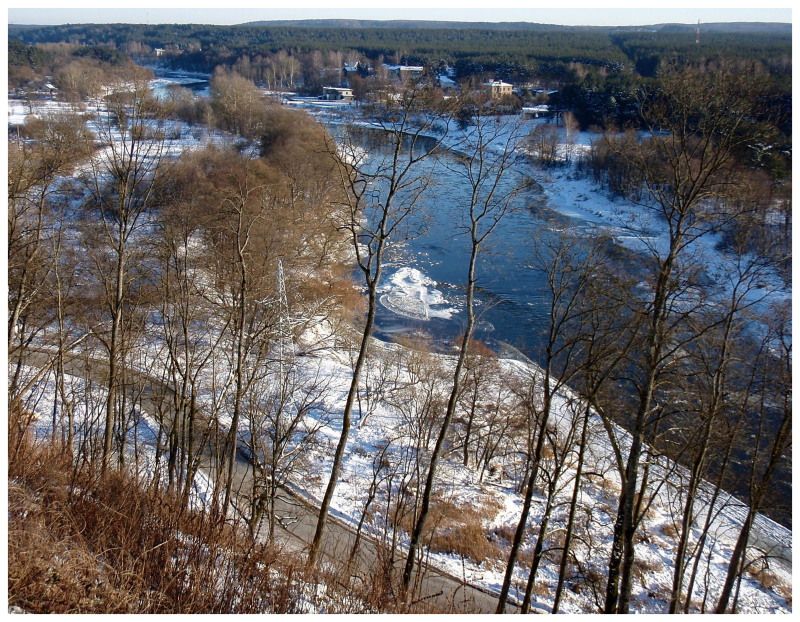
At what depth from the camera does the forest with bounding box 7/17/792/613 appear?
516 centimetres

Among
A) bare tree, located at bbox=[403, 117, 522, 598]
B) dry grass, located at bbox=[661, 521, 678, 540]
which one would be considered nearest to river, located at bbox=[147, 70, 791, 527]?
dry grass, located at bbox=[661, 521, 678, 540]

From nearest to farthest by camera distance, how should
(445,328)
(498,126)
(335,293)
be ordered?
(498,126) < (445,328) < (335,293)

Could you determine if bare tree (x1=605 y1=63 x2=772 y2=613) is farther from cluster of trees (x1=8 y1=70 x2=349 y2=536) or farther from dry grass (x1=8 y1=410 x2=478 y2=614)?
cluster of trees (x1=8 y1=70 x2=349 y2=536)

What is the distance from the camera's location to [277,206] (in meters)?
19.8

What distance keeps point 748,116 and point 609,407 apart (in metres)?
6.52

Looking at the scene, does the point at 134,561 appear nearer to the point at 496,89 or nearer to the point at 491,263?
the point at 496,89

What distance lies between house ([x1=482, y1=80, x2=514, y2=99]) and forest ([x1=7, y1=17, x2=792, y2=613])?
34.3 inches

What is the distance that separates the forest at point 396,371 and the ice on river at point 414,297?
0.15 m

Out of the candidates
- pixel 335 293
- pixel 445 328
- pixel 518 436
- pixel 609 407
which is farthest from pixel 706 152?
pixel 335 293

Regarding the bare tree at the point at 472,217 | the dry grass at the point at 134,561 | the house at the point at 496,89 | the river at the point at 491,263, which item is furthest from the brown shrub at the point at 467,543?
the house at the point at 496,89

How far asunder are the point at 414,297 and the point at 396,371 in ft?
12.2

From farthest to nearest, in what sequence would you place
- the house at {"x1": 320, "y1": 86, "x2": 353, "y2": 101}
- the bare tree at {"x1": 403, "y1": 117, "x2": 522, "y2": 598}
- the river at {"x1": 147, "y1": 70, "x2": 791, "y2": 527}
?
1. the house at {"x1": 320, "y1": 86, "x2": 353, "y2": 101}
2. the river at {"x1": 147, "y1": 70, "x2": 791, "y2": 527}
3. the bare tree at {"x1": 403, "y1": 117, "x2": 522, "y2": 598}

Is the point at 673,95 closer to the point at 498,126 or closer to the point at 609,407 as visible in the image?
the point at 498,126

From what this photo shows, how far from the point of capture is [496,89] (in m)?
10.1
